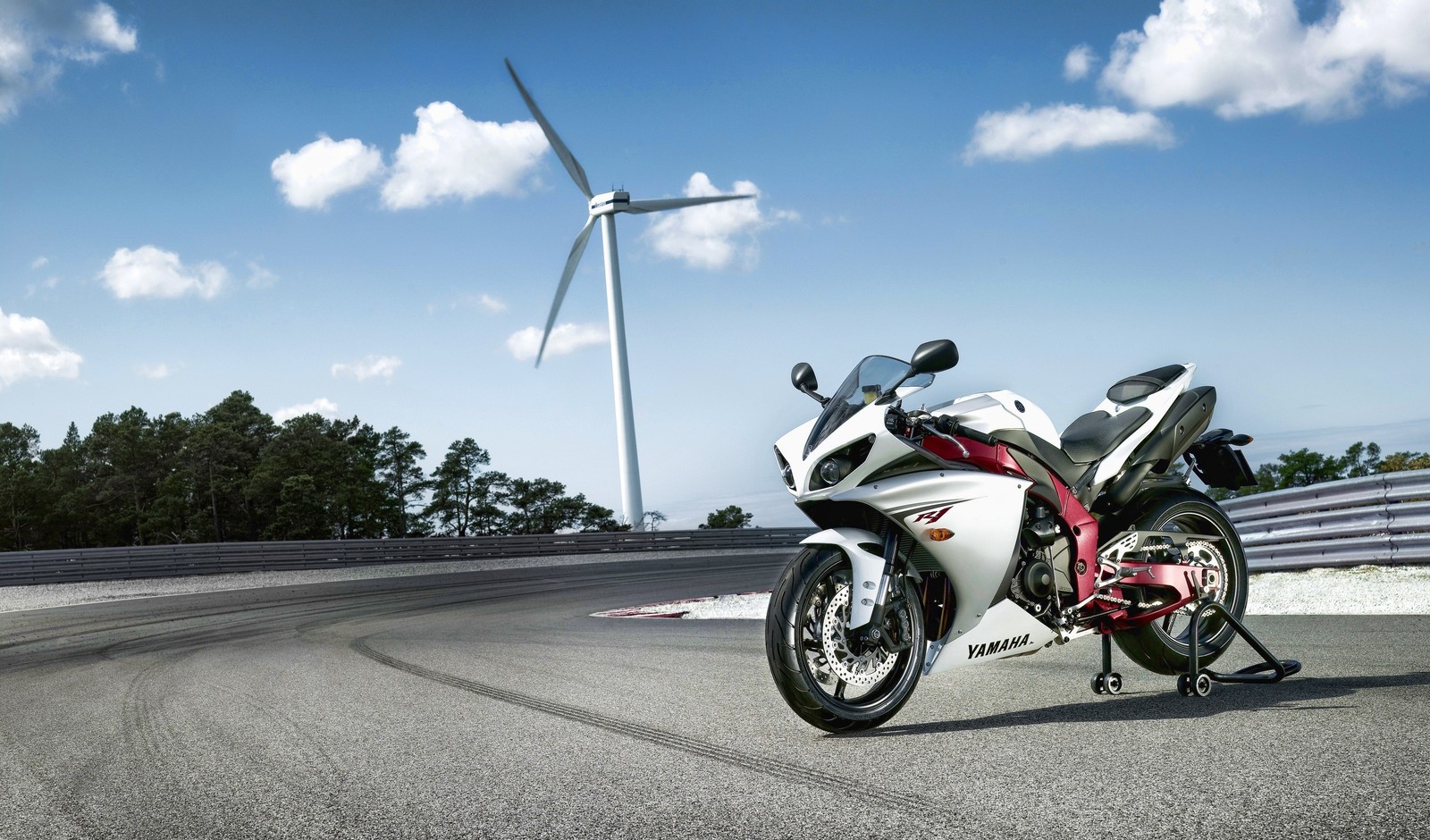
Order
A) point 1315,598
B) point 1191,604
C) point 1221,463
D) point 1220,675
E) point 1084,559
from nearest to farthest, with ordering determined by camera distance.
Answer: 1. point 1084,559
2. point 1220,675
3. point 1191,604
4. point 1221,463
5. point 1315,598

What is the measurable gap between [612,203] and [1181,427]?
34.8 metres

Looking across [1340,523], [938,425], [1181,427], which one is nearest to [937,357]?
[938,425]

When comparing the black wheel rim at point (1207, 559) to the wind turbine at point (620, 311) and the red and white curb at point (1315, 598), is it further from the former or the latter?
the wind turbine at point (620, 311)

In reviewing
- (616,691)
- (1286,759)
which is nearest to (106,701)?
(616,691)

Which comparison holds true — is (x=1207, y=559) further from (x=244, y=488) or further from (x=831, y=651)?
(x=244, y=488)

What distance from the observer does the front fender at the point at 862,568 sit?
4262mm

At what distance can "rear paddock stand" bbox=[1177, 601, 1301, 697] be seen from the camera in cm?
486

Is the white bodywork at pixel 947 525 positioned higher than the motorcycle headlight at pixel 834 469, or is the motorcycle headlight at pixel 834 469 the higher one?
the motorcycle headlight at pixel 834 469

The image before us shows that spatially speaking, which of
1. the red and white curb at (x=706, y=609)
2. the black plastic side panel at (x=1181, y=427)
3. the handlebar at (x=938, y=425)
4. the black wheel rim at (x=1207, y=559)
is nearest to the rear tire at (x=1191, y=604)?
the black wheel rim at (x=1207, y=559)

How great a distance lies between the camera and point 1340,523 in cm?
1135

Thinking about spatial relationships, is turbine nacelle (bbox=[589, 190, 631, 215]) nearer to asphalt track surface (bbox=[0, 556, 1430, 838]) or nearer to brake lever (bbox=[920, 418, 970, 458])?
asphalt track surface (bbox=[0, 556, 1430, 838])

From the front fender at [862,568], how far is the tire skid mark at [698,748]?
0.71 metres

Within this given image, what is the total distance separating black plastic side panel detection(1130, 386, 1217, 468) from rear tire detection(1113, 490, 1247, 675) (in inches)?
8.7

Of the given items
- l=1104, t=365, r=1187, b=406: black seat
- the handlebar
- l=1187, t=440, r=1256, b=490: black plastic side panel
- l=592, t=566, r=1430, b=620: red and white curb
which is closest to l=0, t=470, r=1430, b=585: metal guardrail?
l=592, t=566, r=1430, b=620: red and white curb
